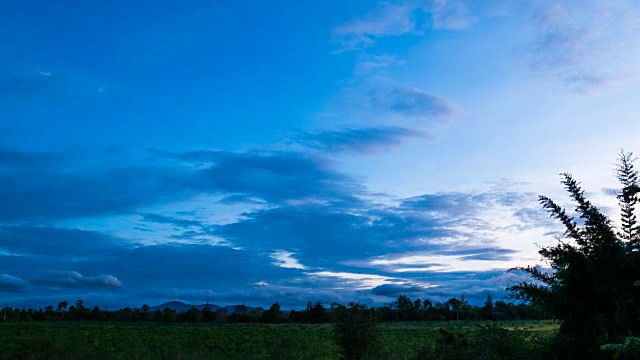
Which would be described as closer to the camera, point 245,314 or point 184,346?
point 184,346

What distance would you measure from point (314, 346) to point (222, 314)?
249ft

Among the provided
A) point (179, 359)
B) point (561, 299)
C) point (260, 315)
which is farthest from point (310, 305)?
point (561, 299)

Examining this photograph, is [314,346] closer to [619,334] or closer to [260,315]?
[619,334]

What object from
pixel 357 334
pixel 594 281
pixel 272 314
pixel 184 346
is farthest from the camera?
pixel 272 314

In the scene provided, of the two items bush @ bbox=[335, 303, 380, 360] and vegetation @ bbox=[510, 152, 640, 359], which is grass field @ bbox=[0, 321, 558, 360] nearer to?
bush @ bbox=[335, 303, 380, 360]

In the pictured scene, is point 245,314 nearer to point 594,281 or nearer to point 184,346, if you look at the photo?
point 184,346

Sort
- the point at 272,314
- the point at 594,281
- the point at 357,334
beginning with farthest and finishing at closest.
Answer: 1. the point at 272,314
2. the point at 357,334
3. the point at 594,281

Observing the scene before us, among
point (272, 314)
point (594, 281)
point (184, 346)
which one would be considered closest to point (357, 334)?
point (184, 346)

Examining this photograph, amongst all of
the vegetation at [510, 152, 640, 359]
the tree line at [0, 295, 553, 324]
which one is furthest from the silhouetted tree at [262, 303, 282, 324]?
the vegetation at [510, 152, 640, 359]

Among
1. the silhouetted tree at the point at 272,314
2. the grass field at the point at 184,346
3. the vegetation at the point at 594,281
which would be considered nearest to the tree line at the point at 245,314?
the silhouetted tree at the point at 272,314

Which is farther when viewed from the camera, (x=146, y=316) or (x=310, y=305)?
(x=146, y=316)

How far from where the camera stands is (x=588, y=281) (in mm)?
5047

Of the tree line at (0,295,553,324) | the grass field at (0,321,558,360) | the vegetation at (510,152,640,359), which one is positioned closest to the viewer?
the vegetation at (510,152,640,359)

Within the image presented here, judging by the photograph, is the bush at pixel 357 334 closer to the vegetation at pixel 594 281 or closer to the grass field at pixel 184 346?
the grass field at pixel 184 346
